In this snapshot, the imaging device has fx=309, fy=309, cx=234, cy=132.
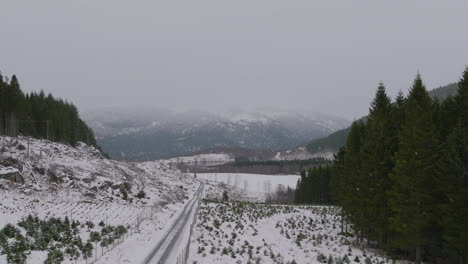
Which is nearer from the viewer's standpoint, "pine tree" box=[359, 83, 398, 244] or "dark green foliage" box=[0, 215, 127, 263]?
"dark green foliage" box=[0, 215, 127, 263]

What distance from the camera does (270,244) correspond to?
90.0 ft

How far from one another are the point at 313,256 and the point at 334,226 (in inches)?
767

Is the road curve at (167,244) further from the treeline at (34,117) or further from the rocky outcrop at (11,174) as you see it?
the treeline at (34,117)

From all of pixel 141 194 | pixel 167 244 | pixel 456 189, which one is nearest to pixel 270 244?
pixel 167 244

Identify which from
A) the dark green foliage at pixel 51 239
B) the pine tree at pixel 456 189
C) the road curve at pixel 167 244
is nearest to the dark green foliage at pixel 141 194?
the road curve at pixel 167 244

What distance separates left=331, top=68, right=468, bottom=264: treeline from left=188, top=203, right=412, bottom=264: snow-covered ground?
3226 mm

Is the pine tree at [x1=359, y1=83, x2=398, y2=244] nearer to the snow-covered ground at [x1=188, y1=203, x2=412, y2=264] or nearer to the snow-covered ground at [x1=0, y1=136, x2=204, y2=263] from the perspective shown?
the snow-covered ground at [x1=188, y1=203, x2=412, y2=264]

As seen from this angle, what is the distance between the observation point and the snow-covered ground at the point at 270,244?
22766mm

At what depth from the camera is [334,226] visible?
4172 centimetres

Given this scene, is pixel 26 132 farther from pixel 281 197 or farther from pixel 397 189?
pixel 281 197

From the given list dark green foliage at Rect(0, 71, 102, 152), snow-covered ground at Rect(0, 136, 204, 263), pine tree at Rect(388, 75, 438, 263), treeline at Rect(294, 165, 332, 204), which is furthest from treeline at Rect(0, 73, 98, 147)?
pine tree at Rect(388, 75, 438, 263)

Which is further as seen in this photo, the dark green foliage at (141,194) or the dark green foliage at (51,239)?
the dark green foliage at (141,194)

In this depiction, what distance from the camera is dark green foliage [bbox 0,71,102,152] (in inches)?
2908

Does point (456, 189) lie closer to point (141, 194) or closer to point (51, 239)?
point (51, 239)
